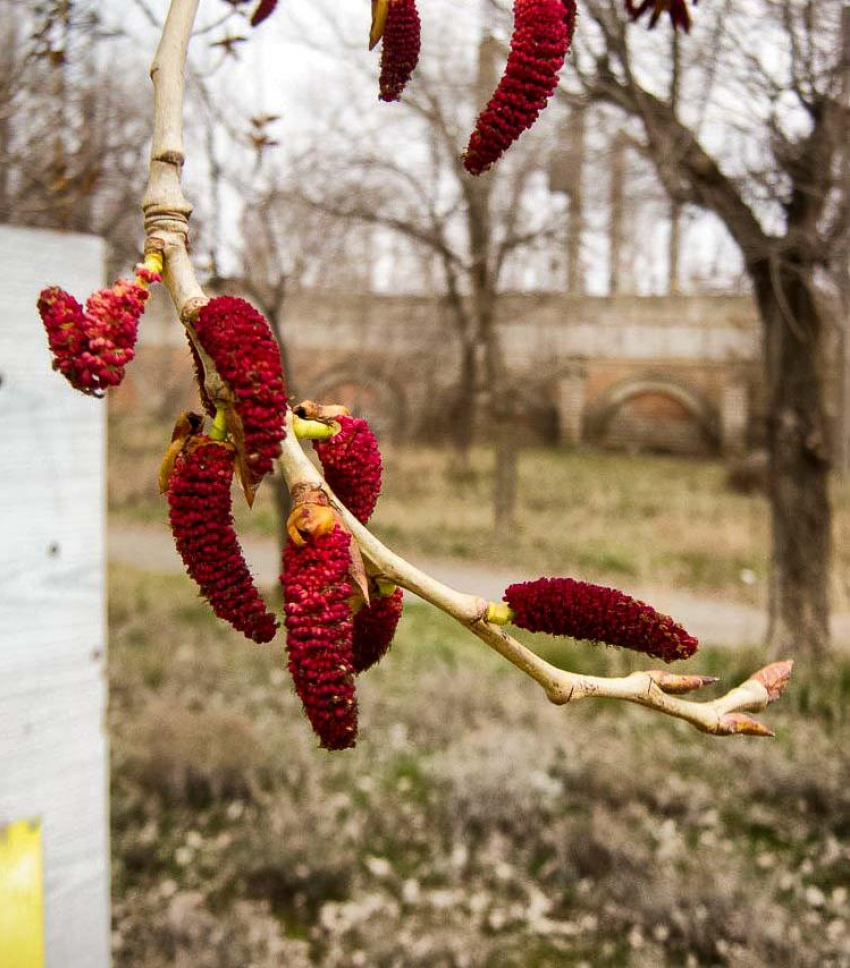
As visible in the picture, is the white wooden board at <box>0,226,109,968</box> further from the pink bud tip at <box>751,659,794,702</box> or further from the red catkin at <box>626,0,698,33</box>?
the pink bud tip at <box>751,659,794,702</box>

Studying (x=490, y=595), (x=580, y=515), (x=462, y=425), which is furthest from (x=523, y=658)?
(x=462, y=425)

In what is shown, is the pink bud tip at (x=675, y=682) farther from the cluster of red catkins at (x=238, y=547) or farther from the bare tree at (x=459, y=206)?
the bare tree at (x=459, y=206)

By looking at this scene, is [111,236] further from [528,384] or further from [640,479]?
[640,479]

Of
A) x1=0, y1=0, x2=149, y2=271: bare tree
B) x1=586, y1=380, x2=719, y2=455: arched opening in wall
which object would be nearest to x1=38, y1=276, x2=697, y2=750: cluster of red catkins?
x1=0, y1=0, x2=149, y2=271: bare tree

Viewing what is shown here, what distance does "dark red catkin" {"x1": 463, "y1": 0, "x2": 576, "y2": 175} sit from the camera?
38cm

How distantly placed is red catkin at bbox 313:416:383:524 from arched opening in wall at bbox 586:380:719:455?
434 inches

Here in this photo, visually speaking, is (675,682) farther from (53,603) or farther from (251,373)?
(53,603)

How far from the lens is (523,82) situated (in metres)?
0.38

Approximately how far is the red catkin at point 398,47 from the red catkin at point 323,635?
241mm

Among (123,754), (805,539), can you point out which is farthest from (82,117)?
(805,539)

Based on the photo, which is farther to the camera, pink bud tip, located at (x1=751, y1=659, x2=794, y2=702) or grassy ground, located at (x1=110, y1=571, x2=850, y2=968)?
grassy ground, located at (x1=110, y1=571, x2=850, y2=968)

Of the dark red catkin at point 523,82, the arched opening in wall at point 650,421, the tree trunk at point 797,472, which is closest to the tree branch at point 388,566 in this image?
the dark red catkin at point 523,82

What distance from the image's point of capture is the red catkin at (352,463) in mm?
391

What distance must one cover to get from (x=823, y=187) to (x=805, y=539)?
1.48m
